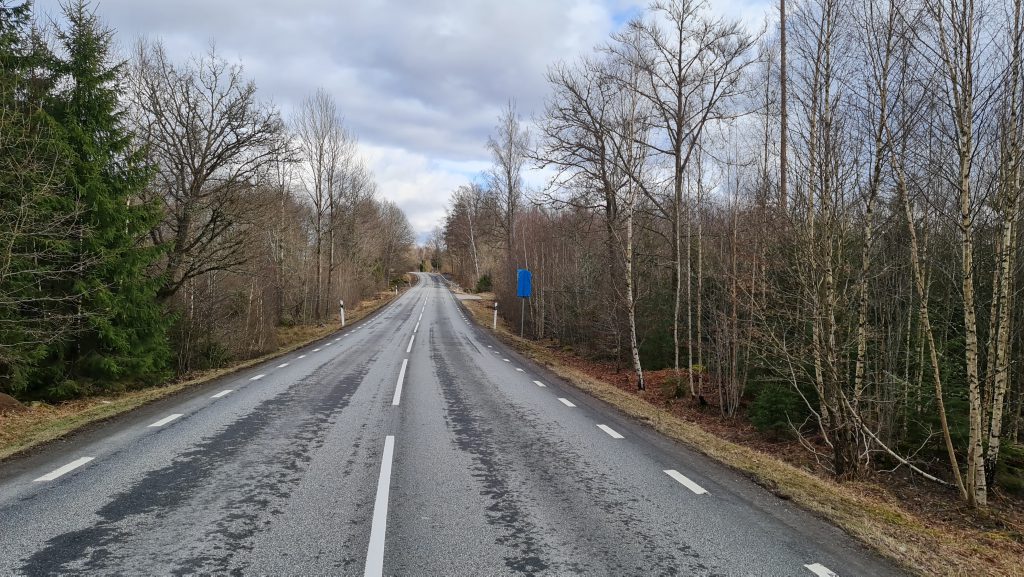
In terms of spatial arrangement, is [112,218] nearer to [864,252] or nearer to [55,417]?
[55,417]

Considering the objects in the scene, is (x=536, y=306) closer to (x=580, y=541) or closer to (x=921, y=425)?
(x=921, y=425)

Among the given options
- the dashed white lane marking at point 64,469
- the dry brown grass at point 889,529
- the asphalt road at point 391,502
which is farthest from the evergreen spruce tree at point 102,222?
the dry brown grass at point 889,529

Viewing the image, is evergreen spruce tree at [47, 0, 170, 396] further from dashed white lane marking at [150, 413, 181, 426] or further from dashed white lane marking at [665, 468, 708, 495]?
dashed white lane marking at [665, 468, 708, 495]

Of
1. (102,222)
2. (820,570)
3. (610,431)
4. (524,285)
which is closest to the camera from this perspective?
(820,570)

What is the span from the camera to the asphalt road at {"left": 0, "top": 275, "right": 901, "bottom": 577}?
3504 mm

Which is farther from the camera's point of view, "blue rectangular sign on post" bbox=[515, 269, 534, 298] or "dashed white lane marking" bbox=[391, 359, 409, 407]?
"blue rectangular sign on post" bbox=[515, 269, 534, 298]

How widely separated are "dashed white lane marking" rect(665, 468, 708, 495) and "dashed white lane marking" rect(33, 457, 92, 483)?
20.3 ft

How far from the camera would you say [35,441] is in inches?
248

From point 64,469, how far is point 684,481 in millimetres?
6367

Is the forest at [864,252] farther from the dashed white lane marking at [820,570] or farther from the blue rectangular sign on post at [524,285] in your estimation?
the blue rectangular sign on post at [524,285]

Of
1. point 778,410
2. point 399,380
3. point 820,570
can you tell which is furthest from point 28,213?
point 778,410

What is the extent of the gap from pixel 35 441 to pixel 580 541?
6.86 m

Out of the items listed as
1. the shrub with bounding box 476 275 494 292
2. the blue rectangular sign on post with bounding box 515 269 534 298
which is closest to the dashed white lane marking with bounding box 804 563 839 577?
the blue rectangular sign on post with bounding box 515 269 534 298

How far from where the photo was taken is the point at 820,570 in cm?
353
